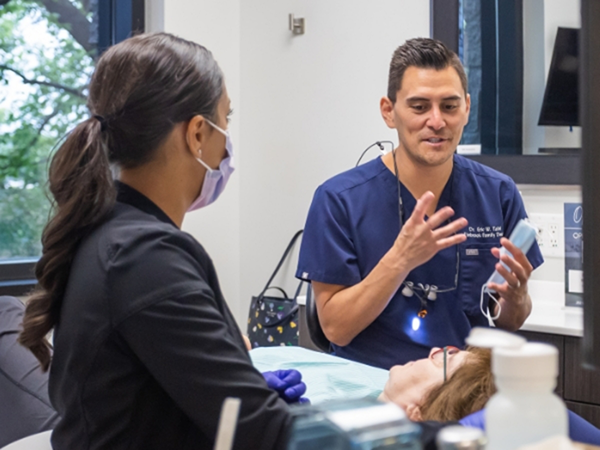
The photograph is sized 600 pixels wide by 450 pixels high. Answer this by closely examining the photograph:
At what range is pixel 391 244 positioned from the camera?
6.61ft

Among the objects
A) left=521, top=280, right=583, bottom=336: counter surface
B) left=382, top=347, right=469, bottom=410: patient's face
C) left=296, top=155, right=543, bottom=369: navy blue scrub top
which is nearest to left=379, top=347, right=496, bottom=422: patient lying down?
left=382, top=347, right=469, bottom=410: patient's face

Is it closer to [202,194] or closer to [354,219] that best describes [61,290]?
[202,194]

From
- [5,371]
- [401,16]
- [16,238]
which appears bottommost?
[5,371]

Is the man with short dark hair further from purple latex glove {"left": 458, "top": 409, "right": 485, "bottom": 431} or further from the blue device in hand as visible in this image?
purple latex glove {"left": 458, "top": 409, "right": 485, "bottom": 431}

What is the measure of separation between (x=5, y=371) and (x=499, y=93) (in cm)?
202

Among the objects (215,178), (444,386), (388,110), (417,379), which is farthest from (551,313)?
(215,178)

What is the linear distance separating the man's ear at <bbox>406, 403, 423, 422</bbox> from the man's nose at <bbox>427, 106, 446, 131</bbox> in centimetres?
81

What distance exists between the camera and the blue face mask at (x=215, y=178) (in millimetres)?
1241

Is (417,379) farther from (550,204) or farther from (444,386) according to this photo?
(550,204)

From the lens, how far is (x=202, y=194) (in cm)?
128

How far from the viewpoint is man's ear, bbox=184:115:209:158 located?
1.18 metres

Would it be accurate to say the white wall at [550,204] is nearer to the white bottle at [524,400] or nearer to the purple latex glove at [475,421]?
the purple latex glove at [475,421]

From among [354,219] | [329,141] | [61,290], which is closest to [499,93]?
[329,141]

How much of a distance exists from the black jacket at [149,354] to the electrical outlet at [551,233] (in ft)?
6.26
